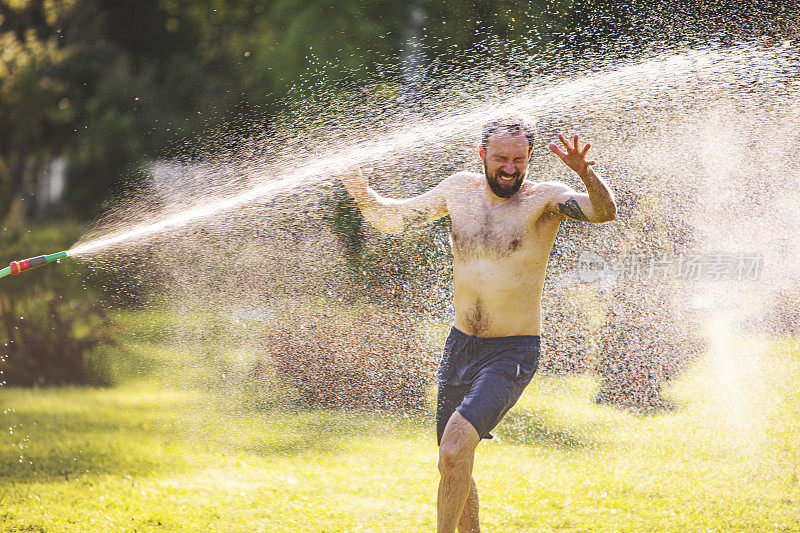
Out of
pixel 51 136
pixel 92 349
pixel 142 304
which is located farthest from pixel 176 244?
pixel 51 136

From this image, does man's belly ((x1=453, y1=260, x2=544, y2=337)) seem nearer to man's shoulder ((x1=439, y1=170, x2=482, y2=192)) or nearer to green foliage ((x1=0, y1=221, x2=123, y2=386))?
man's shoulder ((x1=439, y1=170, x2=482, y2=192))

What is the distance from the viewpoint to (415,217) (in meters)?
3.33

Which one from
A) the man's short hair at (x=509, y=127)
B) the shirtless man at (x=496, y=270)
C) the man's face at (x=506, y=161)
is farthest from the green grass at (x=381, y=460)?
the man's short hair at (x=509, y=127)

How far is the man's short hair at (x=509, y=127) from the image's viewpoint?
2.95 metres

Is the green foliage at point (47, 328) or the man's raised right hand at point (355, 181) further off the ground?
the man's raised right hand at point (355, 181)

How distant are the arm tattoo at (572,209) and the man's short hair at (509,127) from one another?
25cm

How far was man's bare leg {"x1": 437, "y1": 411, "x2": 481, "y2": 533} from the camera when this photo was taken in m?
2.73

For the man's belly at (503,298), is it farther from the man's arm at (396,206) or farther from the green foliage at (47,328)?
the green foliage at (47,328)

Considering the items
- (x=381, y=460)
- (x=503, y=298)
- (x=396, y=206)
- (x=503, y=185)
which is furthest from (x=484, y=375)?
(x=381, y=460)

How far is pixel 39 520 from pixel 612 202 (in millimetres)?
3447

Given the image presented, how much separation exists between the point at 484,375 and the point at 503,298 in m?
0.32

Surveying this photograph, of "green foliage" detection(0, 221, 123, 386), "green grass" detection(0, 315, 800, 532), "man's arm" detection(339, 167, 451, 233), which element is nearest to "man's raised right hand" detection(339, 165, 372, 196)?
"man's arm" detection(339, 167, 451, 233)

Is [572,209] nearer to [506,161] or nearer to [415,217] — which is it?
[506,161]

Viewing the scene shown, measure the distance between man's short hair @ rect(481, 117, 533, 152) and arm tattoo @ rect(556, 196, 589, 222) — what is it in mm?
254
